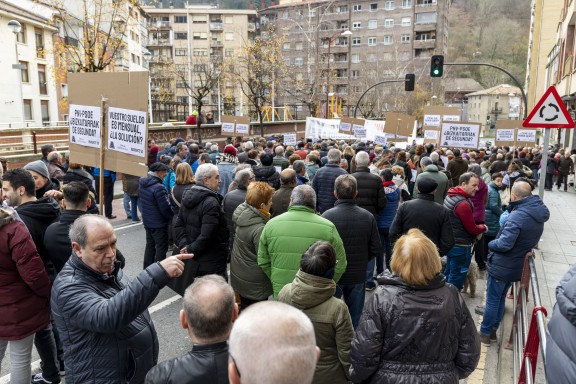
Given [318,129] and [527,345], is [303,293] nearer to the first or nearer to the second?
[527,345]

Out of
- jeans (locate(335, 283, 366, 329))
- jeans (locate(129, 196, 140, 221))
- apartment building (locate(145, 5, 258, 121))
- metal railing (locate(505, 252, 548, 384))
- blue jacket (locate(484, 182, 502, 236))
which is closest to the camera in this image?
metal railing (locate(505, 252, 548, 384))

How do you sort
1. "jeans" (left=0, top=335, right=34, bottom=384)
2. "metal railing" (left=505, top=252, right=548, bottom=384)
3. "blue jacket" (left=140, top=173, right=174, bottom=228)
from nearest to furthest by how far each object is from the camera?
"metal railing" (left=505, top=252, right=548, bottom=384) < "jeans" (left=0, top=335, right=34, bottom=384) < "blue jacket" (left=140, top=173, right=174, bottom=228)

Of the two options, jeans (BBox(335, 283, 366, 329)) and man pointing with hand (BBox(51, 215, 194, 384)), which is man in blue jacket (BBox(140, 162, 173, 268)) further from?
man pointing with hand (BBox(51, 215, 194, 384))

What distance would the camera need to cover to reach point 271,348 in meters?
1.51

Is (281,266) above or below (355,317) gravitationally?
above

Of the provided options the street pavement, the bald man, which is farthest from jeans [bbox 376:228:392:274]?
the bald man

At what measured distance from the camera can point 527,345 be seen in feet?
11.5

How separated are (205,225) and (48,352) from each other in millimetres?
1803

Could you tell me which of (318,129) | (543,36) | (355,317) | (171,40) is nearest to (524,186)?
(355,317)

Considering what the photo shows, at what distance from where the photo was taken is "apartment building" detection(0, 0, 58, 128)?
3525cm

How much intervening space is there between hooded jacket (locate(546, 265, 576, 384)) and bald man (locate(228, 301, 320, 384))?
4.53 ft

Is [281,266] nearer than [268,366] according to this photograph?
No

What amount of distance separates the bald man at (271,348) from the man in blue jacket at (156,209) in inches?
202

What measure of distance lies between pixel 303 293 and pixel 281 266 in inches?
39.7
